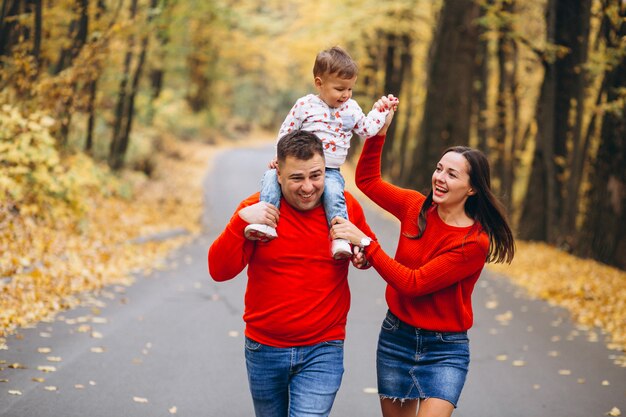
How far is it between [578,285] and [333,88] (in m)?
9.56

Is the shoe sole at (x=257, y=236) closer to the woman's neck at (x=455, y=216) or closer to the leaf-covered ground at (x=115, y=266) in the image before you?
the woman's neck at (x=455, y=216)

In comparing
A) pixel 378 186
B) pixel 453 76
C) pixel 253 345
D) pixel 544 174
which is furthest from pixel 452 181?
pixel 453 76

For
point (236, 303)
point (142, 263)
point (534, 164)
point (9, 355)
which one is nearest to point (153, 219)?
point (142, 263)

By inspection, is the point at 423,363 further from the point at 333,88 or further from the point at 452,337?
the point at 333,88

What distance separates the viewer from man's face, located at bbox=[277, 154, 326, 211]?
3.59m

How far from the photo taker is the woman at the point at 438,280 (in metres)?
3.82

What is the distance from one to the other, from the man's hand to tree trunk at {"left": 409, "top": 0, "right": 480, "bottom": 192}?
16806 mm

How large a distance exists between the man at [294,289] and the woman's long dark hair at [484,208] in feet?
2.29

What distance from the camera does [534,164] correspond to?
61.5 ft

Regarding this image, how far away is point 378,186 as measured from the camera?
443 cm

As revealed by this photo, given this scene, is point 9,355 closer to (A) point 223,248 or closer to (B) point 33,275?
(B) point 33,275

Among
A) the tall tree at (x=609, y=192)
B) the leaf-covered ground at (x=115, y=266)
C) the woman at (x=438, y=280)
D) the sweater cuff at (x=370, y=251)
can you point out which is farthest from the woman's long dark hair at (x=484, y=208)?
the tall tree at (x=609, y=192)

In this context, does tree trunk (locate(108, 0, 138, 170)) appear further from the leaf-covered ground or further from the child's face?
the child's face

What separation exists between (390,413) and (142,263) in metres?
9.17
